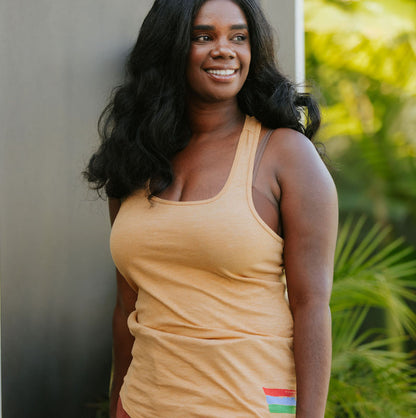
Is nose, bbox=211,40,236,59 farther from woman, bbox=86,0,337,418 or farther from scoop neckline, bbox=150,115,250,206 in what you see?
scoop neckline, bbox=150,115,250,206

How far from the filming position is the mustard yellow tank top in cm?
160

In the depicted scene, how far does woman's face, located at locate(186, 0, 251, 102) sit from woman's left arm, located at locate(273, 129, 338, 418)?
296 mm

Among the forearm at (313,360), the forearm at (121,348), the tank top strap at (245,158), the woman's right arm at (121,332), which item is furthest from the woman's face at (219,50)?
the forearm at (121,348)

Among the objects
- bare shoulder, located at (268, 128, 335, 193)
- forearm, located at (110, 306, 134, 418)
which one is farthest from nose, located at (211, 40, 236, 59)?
forearm, located at (110, 306, 134, 418)

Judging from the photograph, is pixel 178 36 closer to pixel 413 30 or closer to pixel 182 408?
pixel 182 408

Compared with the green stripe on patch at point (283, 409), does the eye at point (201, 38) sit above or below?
above

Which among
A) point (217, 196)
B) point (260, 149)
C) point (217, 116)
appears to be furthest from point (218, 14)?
point (217, 196)

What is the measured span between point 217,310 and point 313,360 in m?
0.28

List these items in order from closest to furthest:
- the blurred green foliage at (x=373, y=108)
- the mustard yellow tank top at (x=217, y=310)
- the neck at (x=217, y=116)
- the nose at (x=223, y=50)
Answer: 1. the mustard yellow tank top at (x=217, y=310)
2. the nose at (x=223, y=50)
3. the neck at (x=217, y=116)
4. the blurred green foliage at (x=373, y=108)

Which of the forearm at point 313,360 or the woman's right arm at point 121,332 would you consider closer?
the forearm at point 313,360

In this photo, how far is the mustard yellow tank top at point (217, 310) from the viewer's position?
1.60 meters

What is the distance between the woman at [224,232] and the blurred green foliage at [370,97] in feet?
14.3

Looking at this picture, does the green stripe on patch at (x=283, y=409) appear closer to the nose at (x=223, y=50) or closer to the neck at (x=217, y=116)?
the neck at (x=217, y=116)

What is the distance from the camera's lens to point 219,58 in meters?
1.75
